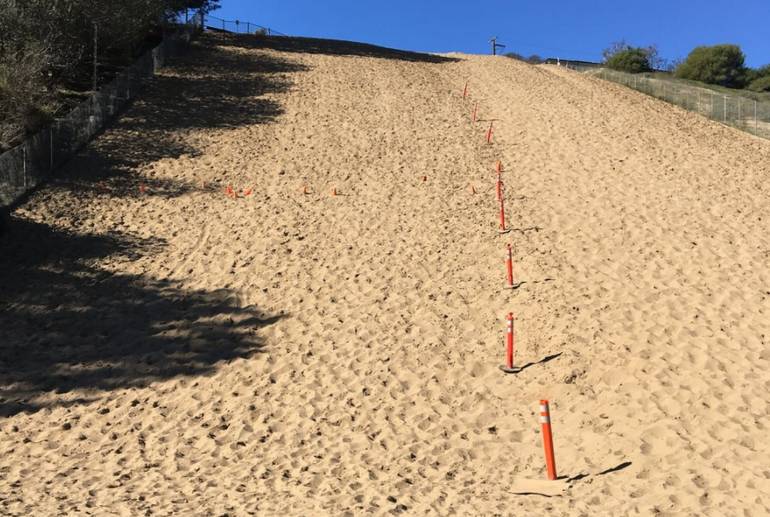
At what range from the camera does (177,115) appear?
938 inches

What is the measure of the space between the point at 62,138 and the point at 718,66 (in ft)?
142

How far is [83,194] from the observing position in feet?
57.5

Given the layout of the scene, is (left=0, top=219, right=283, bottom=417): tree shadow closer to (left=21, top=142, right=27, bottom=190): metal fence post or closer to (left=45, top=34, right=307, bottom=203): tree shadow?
(left=21, top=142, right=27, bottom=190): metal fence post

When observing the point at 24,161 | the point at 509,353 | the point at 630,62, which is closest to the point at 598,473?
the point at 509,353

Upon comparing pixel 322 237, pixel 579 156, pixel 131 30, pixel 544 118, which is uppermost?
pixel 131 30

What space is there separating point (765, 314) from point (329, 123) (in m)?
16.1

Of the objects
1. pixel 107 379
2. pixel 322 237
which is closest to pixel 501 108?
pixel 322 237

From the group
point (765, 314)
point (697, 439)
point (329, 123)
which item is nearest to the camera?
point (697, 439)

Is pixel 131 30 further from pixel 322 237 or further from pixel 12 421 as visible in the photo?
pixel 12 421

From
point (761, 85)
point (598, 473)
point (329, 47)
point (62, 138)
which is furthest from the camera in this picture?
point (761, 85)

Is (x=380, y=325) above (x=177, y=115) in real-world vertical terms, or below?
below

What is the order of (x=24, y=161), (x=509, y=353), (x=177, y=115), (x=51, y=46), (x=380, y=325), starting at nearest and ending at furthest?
(x=509, y=353)
(x=380, y=325)
(x=24, y=161)
(x=51, y=46)
(x=177, y=115)

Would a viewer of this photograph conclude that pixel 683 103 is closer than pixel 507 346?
No

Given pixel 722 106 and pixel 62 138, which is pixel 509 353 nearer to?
pixel 62 138
